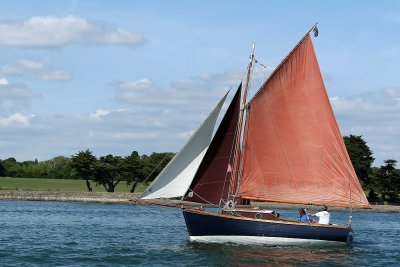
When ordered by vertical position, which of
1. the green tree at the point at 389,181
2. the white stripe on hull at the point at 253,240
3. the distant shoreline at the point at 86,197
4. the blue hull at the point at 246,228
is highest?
the green tree at the point at 389,181

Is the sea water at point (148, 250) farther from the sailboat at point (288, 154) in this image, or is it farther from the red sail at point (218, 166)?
the red sail at point (218, 166)

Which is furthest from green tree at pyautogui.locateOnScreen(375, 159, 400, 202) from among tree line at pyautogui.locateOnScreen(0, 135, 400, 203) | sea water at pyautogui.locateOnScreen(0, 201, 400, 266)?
sea water at pyautogui.locateOnScreen(0, 201, 400, 266)

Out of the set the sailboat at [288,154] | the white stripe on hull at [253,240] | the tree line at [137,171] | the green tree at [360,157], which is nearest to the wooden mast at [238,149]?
the sailboat at [288,154]

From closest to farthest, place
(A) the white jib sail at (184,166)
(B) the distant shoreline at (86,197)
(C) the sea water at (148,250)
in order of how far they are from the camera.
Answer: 1. (C) the sea water at (148,250)
2. (A) the white jib sail at (184,166)
3. (B) the distant shoreline at (86,197)

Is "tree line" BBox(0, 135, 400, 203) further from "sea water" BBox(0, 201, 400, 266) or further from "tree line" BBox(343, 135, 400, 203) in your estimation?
"sea water" BBox(0, 201, 400, 266)

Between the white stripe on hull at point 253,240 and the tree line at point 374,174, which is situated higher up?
the tree line at point 374,174

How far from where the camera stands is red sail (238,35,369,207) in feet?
159

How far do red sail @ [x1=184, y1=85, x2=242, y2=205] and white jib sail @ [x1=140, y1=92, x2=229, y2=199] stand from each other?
0.78m

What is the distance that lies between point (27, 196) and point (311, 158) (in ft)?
269

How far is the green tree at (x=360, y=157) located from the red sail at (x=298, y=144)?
92.8 meters

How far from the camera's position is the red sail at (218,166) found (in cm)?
4641

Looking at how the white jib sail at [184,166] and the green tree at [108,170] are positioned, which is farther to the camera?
the green tree at [108,170]

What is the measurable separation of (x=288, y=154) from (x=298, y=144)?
951 millimetres

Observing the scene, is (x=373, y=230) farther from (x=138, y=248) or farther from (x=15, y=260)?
(x=15, y=260)
